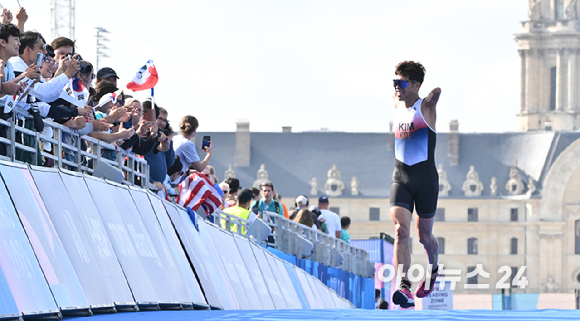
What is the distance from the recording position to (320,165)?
107938mm

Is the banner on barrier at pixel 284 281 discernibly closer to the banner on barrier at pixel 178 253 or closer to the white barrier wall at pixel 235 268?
the white barrier wall at pixel 235 268

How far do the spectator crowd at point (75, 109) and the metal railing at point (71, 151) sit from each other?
0.9 inches

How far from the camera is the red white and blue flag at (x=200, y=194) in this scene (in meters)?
13.1

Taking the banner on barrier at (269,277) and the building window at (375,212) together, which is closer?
the banner on barrier at (269,277)

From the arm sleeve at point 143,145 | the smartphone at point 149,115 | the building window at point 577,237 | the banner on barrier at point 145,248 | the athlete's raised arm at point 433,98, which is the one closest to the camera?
the banner on barrier at point 145,248

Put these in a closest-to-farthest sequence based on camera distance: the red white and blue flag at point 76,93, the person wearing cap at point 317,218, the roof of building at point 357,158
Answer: the red white and blue flag at point 76,93, the person wearing cap at point 317,218, the roof of building at point 357,158

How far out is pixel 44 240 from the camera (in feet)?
23.3

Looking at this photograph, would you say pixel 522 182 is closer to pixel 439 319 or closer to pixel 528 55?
pixel 528 55

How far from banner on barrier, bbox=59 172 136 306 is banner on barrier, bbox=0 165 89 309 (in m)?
0.51

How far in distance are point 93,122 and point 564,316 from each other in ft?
16.2

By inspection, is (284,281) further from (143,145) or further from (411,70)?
(411,70)

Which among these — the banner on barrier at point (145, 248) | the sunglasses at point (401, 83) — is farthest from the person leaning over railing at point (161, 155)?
the sunglasses at point (401, 83)

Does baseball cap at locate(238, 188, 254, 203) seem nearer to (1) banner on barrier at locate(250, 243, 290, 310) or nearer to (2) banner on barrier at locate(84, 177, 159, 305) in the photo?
(1) banner on barrier at locate(250, 243, 290, 310)

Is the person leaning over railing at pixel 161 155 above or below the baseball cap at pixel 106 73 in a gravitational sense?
below
